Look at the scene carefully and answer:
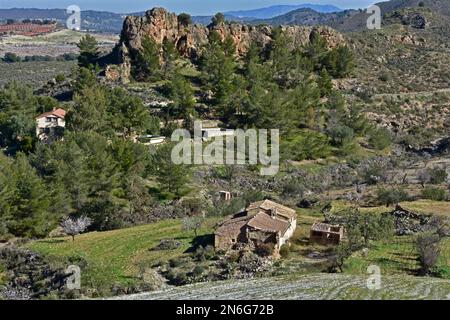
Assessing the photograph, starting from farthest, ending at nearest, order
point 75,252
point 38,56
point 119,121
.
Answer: point 38,56
point 119,121
point 75,252

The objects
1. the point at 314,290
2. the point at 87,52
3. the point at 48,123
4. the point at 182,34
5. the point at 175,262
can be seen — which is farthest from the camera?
the point at 87,52

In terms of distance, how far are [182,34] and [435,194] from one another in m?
35.2

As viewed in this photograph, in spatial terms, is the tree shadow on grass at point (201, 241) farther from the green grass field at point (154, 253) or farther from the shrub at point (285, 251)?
the shrub at point (285, 251)

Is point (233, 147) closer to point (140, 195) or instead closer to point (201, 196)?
point (201, 196)

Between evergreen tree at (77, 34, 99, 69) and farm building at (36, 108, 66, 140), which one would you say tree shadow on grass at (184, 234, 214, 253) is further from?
evergreen tree at (77, 34, 99, 69)

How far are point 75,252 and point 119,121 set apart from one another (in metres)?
19.7

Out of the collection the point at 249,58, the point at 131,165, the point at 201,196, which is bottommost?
the point at 201,196

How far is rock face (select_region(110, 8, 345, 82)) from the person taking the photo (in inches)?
2224

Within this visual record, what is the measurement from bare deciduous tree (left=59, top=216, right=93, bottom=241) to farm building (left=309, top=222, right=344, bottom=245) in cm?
1061

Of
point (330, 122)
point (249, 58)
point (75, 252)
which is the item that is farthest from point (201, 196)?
point (249, 58)

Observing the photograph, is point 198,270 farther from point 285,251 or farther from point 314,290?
point 314,290

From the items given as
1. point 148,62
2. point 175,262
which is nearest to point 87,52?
point 148,62

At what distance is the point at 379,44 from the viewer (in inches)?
2911

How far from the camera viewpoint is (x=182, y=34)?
5962cm
